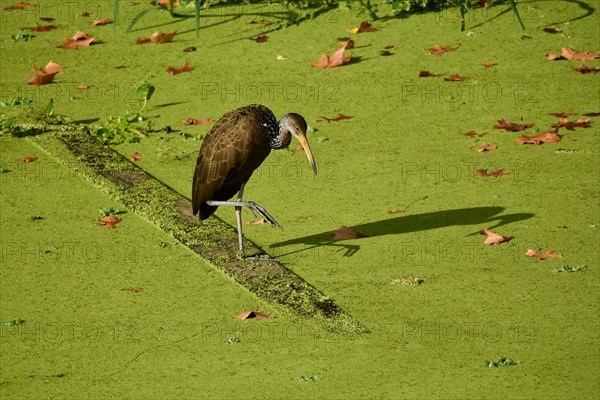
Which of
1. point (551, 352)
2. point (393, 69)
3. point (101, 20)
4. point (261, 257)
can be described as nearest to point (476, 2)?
point (393, 69)

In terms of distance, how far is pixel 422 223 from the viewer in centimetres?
544

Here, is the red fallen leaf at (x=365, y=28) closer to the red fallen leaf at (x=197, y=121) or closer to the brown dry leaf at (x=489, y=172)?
the red fallen leaf at (x=197, y=121)

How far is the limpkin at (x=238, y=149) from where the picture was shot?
5.13 meters

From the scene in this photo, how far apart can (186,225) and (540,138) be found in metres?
2.08

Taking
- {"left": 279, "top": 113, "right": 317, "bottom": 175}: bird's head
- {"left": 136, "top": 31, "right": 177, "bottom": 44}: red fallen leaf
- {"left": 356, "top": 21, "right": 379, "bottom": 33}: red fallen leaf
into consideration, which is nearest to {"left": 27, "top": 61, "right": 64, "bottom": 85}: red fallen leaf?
{"left": 136, "top": 31, "right": 177, "bottom": 44}: red fallen leaf

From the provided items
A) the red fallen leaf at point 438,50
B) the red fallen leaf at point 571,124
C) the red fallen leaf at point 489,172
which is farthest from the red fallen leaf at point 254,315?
the red fallen leaf at point 438,50

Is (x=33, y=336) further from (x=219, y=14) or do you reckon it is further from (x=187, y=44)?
(x=219, y=14)

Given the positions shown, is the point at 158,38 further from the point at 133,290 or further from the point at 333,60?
the point at 133,290

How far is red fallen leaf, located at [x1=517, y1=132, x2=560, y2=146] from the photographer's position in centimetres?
630

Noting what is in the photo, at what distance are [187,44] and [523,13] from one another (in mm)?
2393

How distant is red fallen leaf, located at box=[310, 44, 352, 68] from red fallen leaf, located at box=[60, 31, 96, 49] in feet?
5.67

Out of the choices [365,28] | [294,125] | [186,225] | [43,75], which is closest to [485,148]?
[294,125]

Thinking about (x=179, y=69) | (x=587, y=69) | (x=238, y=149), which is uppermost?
(x=238, y=149)

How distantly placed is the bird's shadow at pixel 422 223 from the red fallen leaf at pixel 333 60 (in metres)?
2.20
